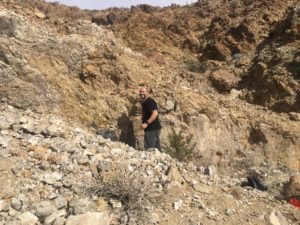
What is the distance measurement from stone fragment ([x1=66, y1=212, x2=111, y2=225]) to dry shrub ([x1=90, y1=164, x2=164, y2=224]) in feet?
0.92

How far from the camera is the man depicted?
22.3 ft

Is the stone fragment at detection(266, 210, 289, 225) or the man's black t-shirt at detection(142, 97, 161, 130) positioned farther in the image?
the man's black t-shirt at detection(142, 97, 161, 130)

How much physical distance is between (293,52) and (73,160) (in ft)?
32.2

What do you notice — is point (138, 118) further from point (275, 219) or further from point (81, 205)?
point (81, 205)

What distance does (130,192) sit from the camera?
4.52m

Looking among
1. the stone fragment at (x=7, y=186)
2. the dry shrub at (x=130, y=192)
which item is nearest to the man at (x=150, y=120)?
the dry shrub at (x=130, y=192)

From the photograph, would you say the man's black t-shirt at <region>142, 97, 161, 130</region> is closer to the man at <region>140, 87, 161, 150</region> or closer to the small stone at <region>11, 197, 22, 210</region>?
the man at <region>140, 87, 161, 150</region>

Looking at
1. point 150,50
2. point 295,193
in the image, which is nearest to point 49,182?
point 295,193

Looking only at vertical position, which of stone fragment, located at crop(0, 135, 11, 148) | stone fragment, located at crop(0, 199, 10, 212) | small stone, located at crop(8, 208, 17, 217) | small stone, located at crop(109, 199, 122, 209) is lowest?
small stone, located at crop(8, 208, 17, 217)

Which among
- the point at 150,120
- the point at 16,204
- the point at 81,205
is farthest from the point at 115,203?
the point at 150,120

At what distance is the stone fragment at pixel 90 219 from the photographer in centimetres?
402

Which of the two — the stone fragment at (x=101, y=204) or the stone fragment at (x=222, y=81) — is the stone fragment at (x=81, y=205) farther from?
the stone fragment at (x=222, y=81)

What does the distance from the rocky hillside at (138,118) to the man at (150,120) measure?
76 centimetres

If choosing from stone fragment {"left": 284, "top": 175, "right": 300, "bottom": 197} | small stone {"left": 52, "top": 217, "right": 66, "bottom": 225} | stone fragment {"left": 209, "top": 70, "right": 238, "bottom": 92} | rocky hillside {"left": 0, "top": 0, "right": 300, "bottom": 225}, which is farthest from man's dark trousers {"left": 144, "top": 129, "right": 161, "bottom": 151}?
stone fragment {"left": 209, "top": 70, "right": 238, "bottom": 92}
